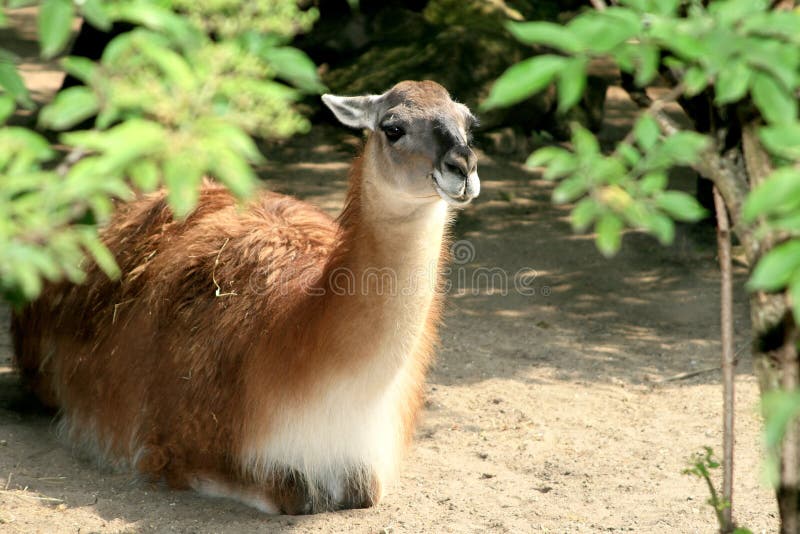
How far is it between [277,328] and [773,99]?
274cm

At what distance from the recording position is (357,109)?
420 centimetres

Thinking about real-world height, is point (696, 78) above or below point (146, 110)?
above

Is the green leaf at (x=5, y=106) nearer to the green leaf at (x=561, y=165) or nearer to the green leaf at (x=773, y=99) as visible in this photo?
the green leaf at (x=561, y=165)

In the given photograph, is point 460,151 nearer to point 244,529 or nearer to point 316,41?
point 244,529

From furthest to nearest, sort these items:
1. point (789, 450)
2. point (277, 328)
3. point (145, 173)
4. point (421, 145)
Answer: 1. point (277, 328)
2. point (421, 145)
3. point (789, 450)
4. point (145, 173)

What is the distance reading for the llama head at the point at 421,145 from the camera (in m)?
3.54

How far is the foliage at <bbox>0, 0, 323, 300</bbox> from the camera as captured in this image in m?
1.39

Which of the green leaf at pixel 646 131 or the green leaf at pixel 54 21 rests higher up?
the green leaf at pixel 54 21

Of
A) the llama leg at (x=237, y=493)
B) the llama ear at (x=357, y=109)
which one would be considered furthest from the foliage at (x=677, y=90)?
the llama leg at (x=237, y=493)

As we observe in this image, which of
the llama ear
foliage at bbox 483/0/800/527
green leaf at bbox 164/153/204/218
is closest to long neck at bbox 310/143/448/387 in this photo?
the llama ear

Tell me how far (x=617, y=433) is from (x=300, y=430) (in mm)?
1683

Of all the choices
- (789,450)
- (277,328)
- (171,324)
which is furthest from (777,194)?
(171,324)

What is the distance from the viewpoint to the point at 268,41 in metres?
1.66

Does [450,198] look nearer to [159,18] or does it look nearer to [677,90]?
[677,90]
